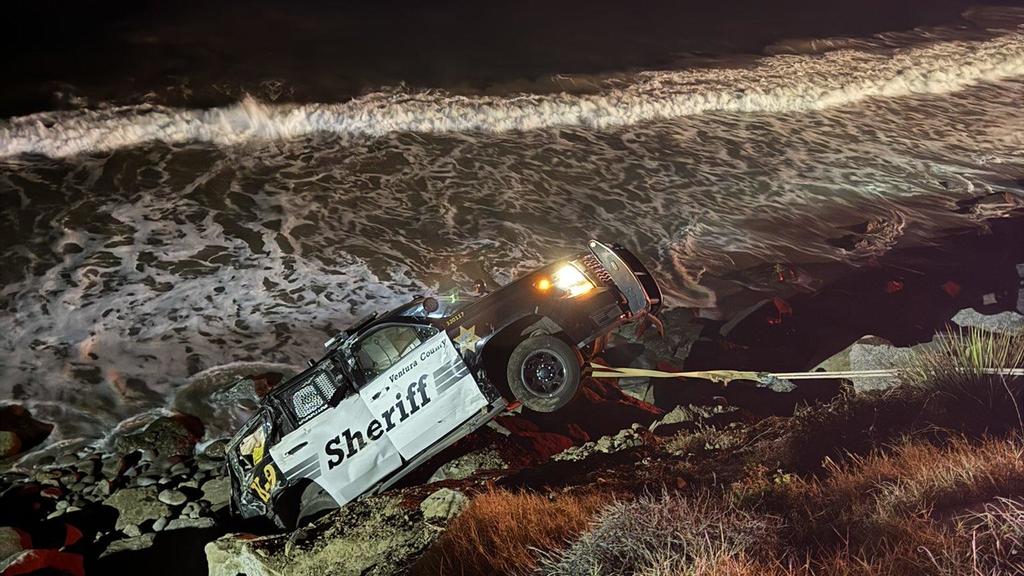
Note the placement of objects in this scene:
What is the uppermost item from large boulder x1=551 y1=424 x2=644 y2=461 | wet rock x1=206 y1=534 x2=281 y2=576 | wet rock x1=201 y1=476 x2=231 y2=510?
wet rock x1=201 y1=476 x2=231 y2=510

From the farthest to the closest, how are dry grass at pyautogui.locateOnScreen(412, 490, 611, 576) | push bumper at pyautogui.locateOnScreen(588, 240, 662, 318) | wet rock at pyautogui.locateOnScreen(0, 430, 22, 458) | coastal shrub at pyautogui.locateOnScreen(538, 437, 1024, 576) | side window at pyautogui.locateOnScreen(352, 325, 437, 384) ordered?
push bumper at pyautogui.locateOnScreen(588, 240, 662, 318) → side window at pyautogui.locateOnScreen(352, 325, 437, 384) → wet rock at pyautogui.locateOnScreen(0, 430, 22, 458) → dry grass at pyautogui.locateOnScreen(412, 490, 611, 576) → coastal shrub at pyautogui.locateOnScreen(538, 437, 1024, 576)

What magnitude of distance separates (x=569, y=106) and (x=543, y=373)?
710 centimetres

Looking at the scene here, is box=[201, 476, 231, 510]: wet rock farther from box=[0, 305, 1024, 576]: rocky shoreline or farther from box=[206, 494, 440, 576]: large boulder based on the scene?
box=[206, 494, 440, 576]: large boulder

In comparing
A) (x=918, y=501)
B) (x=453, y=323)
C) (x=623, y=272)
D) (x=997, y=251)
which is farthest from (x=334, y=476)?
(x=997, y=251)

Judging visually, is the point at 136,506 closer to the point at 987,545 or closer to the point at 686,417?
the point at 686,417

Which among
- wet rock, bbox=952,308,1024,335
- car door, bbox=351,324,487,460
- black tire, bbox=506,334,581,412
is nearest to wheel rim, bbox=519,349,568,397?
black tire, bbox=506,334,581,412

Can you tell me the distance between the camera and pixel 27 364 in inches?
204

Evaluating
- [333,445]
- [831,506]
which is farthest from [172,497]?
[831,506]

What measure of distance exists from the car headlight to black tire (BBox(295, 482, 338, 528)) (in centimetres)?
209

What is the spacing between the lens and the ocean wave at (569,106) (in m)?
8.77

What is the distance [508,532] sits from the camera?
11.2 feet

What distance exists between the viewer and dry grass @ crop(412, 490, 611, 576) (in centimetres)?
324

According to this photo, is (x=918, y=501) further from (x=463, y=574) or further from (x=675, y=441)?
(x=463, y=574)

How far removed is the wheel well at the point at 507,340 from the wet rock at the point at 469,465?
424 mm
